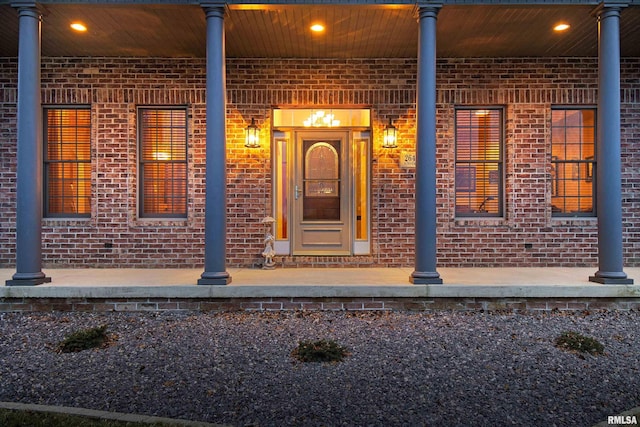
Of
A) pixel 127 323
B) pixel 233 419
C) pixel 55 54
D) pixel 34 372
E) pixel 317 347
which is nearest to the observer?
pixel 233 419

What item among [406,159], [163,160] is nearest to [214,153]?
[163,160]

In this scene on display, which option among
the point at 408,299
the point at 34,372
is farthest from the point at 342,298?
the point at 34,372

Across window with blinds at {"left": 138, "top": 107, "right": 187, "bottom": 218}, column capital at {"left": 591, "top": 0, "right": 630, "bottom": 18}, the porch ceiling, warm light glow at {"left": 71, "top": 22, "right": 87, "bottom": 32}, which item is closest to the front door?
the porch ceiling

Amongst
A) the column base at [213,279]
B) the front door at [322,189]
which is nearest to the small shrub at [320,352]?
the column base at [213,279]

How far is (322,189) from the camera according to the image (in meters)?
7.70

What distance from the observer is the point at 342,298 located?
5.59 m

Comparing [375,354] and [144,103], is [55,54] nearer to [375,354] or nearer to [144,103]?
[144,103]

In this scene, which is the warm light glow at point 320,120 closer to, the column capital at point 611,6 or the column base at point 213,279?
the column base at point 213,279

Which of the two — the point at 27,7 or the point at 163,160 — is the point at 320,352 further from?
the point at 27,7

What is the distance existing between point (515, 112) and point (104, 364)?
21.8 feet

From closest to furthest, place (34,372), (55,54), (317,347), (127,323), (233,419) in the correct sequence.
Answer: (233,419) → (34,372) → (317,347) → (127,323) → (55,54)

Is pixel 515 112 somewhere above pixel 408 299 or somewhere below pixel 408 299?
above

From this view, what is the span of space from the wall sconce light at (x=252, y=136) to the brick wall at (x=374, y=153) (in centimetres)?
11

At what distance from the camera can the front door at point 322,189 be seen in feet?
25.1
